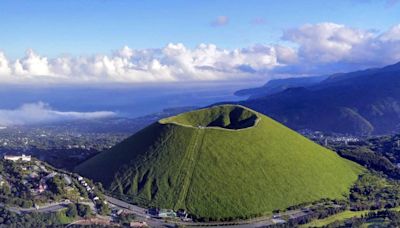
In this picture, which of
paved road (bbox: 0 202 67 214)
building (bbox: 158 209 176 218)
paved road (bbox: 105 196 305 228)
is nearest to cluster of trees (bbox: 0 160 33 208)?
paved road (bbox: 0 202 67 214)

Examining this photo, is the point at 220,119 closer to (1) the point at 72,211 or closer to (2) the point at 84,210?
(2) the point at 84,210

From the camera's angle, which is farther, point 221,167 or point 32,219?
point 221,167

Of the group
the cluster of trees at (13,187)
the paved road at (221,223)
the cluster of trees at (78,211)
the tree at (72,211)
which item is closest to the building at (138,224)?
the paved road at (221,223)

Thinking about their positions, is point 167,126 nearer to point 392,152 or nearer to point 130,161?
point 130,161

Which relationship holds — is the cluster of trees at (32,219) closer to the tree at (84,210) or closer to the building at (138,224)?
the tree at (84,210)


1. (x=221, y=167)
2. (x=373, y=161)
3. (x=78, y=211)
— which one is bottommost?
(x=373, y=161)

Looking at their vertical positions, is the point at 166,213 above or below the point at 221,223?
above

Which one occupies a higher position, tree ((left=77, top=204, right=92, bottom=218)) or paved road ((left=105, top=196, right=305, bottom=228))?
tree ((left=77, top=204, right=92, bottom=218))

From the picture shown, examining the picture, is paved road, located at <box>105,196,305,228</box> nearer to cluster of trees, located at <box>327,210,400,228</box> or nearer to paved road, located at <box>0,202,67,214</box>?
cluster of trees, located at <box>327,210,400,228</box>

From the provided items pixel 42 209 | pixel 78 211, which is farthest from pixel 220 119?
pixel 42 209
